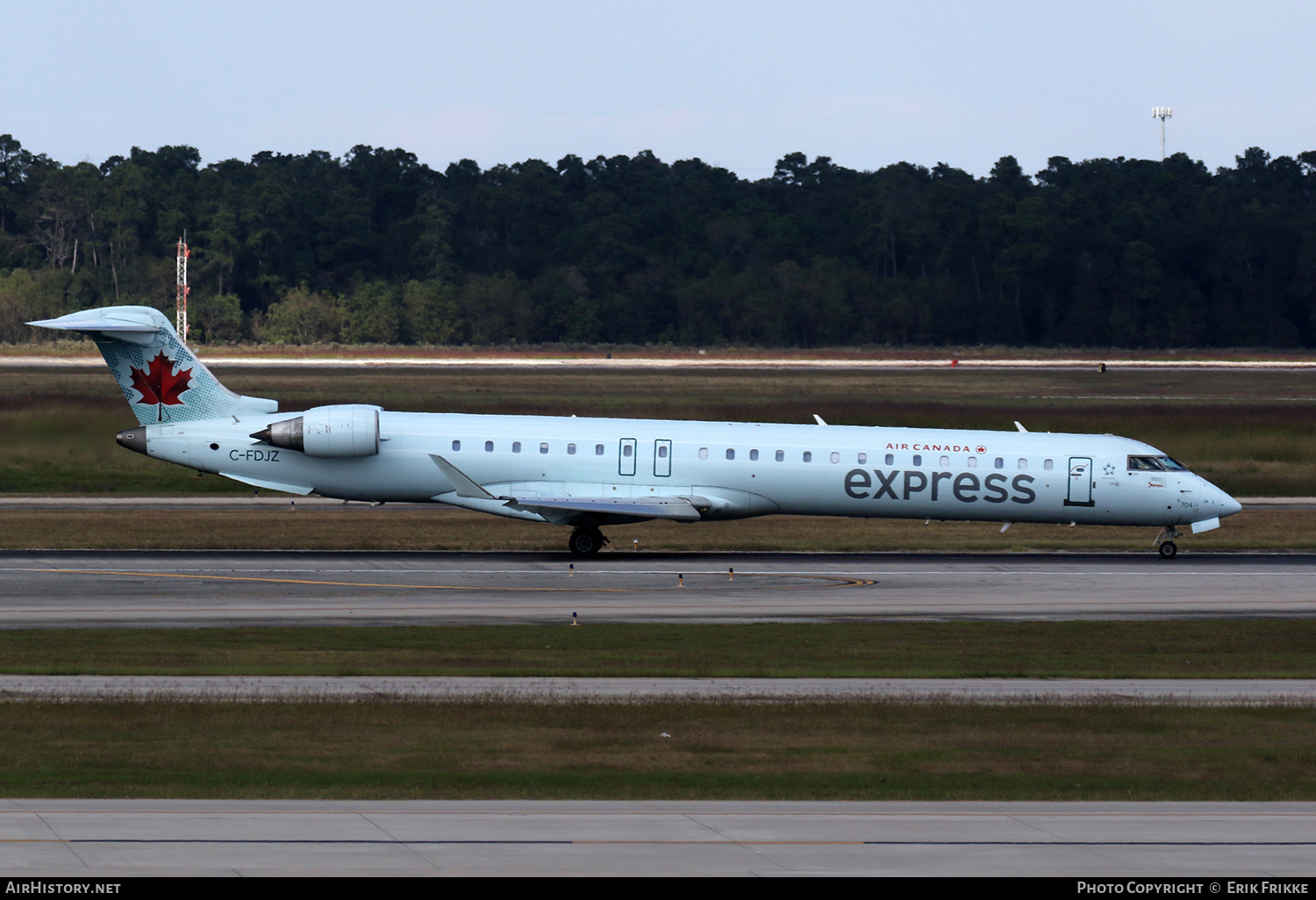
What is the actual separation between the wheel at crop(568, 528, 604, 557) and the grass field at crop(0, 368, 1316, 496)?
1871 cm

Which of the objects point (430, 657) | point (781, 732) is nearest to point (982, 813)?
point (781, 732)

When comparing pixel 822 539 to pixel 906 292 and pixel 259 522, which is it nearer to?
pixel 259 522

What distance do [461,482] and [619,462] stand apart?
4.10m

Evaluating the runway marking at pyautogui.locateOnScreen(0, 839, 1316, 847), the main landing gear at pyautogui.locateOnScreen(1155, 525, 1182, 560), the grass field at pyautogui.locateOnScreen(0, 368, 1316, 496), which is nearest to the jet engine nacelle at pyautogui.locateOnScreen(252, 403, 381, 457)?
the grass field at pyautogui.locateOnScreen(0, 368, 1316, 496)

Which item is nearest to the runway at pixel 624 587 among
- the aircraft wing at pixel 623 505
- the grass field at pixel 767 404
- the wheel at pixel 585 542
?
the wheel at pixel 585 542

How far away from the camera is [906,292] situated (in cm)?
16412

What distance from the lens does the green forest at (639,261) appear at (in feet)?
506

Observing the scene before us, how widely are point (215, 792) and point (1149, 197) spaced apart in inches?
6879

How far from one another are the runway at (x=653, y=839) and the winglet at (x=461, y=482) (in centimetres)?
2267

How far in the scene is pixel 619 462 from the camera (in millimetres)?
38688

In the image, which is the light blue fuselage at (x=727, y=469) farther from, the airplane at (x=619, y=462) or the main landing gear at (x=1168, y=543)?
the main landing gear at (x=1168, y=543)

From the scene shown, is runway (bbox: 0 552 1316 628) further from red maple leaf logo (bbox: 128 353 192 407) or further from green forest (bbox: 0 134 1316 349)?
green forest (bbox: 0 134 1316 349)

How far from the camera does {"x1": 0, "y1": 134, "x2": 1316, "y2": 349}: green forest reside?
15412 centimetres

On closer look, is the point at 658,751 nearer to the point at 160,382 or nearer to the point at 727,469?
the point at 727,469
